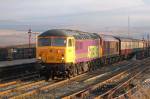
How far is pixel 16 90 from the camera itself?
1905cm

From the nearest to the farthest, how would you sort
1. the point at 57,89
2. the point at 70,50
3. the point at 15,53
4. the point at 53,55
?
the point at 57,89, the point at 53,55, the point at 70,50, the point at 15,53

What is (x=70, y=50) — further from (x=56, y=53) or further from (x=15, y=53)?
(x=15, y=53)

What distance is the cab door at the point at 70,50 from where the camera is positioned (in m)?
25.1

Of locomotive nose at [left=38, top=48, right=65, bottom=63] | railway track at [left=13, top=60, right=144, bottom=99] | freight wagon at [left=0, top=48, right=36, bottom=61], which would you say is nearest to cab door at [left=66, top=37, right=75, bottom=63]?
locomotive nose at [left=38, top=48, right=65, bottom=63]

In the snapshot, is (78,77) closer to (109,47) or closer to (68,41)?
(68,41)

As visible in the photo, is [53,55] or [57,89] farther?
[53,55]

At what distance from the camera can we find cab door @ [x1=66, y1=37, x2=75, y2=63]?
82.3 feet

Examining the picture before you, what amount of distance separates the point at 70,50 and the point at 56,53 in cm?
108

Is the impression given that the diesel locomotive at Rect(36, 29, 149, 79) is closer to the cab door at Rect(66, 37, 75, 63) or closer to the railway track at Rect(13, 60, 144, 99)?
the cab door at Rect(66, 37, 75, 63)

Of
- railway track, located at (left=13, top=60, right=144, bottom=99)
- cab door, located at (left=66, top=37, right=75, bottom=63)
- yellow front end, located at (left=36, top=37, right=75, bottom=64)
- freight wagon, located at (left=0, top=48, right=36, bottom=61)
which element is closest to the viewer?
railway track, located at (left=13, top=60, right=144, bottom=99)

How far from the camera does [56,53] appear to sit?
24734 mm

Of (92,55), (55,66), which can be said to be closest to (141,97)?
(55,66)

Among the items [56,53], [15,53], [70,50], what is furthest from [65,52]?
[15,53]

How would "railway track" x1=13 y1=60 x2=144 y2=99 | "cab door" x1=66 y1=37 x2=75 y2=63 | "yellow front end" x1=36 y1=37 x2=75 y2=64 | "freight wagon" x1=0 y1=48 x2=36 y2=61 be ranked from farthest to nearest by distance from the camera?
"freight wagon" x1=0 y1=48 x2=36 y2=61 < "cab door" x1=66 y1=37 x2=75 y2=63 < "yellow front end" x1=36 y1=37 x2=75 y2=64 < "railway track" x1=13 y1=60 x2=144 y2=99
